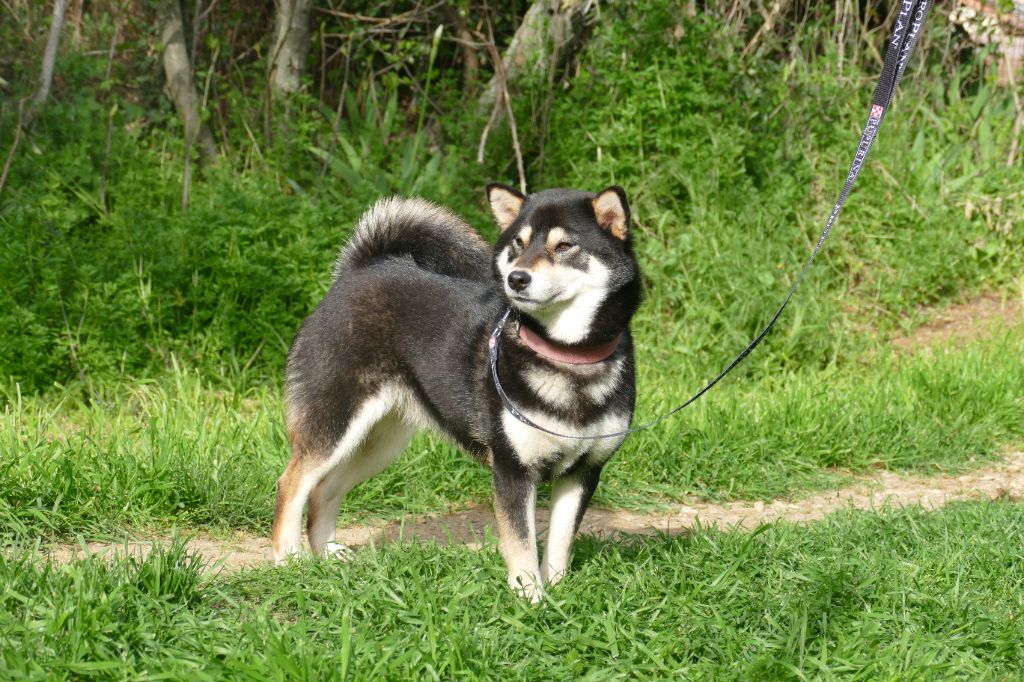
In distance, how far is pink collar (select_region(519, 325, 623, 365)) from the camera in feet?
11.5

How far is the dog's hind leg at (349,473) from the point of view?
162 inches

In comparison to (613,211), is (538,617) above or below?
below

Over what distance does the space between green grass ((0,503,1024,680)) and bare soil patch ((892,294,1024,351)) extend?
362 cm

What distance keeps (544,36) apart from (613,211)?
172 inches

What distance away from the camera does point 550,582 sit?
340 cm

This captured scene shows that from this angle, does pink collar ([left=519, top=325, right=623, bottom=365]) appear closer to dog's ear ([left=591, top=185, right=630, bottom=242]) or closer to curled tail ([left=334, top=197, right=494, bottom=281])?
dog's ear ([left=591, top=185, right=630, bottom=242])

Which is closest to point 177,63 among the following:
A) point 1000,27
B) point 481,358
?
point 481,358

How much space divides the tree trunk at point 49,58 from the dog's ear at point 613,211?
14.9 feet

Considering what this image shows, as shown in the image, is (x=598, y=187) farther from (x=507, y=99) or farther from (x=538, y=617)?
(x=538, y=617)

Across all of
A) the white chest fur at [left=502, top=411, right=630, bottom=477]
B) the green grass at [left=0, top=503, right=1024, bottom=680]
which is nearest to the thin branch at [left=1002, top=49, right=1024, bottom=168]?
the green grass at [left=0, top=503, right=1024, bottom=680]

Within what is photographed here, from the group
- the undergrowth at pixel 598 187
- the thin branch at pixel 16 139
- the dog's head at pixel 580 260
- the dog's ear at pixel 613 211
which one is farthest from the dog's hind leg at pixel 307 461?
the thin branch at pixel 16 139

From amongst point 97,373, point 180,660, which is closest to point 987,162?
point 97,373

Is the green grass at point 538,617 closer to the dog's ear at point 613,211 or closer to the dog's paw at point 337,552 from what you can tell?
the dog's paw at point 337,552

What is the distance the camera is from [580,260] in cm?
344
